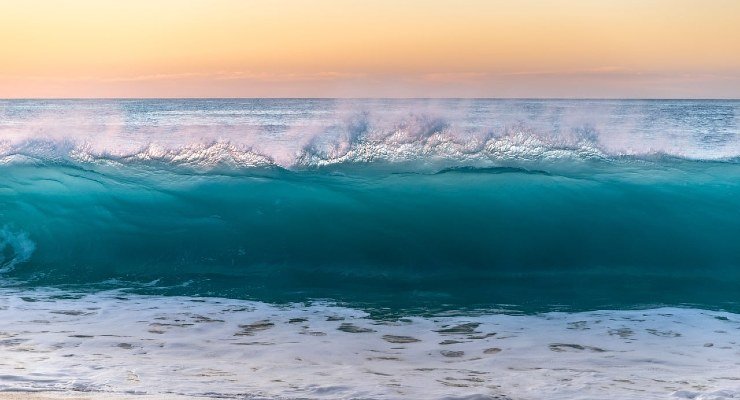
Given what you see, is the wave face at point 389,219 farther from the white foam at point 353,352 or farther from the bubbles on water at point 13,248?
the white foam at point 353,352

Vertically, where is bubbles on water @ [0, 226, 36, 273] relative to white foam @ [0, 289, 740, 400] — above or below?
below

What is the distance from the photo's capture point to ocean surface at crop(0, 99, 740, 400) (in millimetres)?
5191

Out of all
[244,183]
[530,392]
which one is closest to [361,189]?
[244,183]

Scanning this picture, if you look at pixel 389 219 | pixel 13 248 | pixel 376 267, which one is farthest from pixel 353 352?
pixel 13 248

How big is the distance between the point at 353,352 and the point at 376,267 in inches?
138

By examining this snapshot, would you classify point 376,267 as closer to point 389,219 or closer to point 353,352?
point 389,219

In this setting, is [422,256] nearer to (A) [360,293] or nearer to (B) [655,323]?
(A) [360,293]

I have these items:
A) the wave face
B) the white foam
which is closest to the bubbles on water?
the wave face

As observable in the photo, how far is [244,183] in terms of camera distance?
11828 millimetres

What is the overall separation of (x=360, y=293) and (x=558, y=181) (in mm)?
4566

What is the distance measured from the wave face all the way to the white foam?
75 centimetres

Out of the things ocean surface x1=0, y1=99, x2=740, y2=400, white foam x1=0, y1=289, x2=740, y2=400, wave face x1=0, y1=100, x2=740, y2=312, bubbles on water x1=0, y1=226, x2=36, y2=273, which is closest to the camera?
white foam x1=0, y1=289, x2=740, y2=400

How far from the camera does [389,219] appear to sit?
10562mm

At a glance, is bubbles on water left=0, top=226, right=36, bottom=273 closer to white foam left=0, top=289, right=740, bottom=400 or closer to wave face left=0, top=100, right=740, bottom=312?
wave face left=0, top=100, right=740, bottom=312
